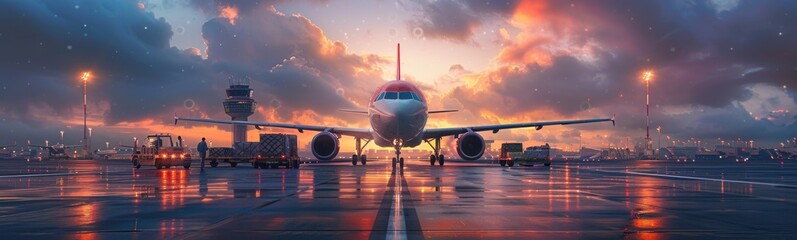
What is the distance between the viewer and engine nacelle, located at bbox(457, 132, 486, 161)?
45844 millimetres

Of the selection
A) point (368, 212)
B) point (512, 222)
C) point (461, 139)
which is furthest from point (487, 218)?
point (461, 139)

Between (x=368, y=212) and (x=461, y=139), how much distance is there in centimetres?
3447

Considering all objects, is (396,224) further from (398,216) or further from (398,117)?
(398,117)

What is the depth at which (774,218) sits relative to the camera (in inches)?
437

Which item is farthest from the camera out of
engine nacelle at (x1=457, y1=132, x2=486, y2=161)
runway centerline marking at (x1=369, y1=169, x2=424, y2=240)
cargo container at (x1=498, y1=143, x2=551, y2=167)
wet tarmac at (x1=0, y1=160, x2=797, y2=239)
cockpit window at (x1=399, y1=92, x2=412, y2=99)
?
cargo container at (x1=498, y1=143, x2=551, y2=167)

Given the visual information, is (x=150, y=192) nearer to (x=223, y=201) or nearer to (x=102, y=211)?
(x=223, y=201)

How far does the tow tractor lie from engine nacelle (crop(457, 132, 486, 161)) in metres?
17.3

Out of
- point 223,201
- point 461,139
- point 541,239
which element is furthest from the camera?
point 461,139

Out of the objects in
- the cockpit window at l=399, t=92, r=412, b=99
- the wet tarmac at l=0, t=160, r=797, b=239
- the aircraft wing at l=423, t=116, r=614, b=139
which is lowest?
the wet tarmac at l=0, t=160, r=797, b=239

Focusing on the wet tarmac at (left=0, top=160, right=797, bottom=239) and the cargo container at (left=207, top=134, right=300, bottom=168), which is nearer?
the wet tarmac at (left=0, top=160, right=797, bottom=239)

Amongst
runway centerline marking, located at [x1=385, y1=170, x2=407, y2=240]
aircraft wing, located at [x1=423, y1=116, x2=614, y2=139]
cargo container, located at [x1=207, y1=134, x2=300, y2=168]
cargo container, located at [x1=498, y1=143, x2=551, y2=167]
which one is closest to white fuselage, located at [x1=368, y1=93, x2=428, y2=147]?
aircraft wing, located at [x1=423, y1=116, x2=614, y2=139]

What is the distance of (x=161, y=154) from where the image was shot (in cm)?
4500

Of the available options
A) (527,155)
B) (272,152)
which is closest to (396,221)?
(272,152)

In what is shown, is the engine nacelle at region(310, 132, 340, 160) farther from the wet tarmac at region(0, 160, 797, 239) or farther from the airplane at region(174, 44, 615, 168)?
the wet tarmac at region(0, 160, 797, 239)
